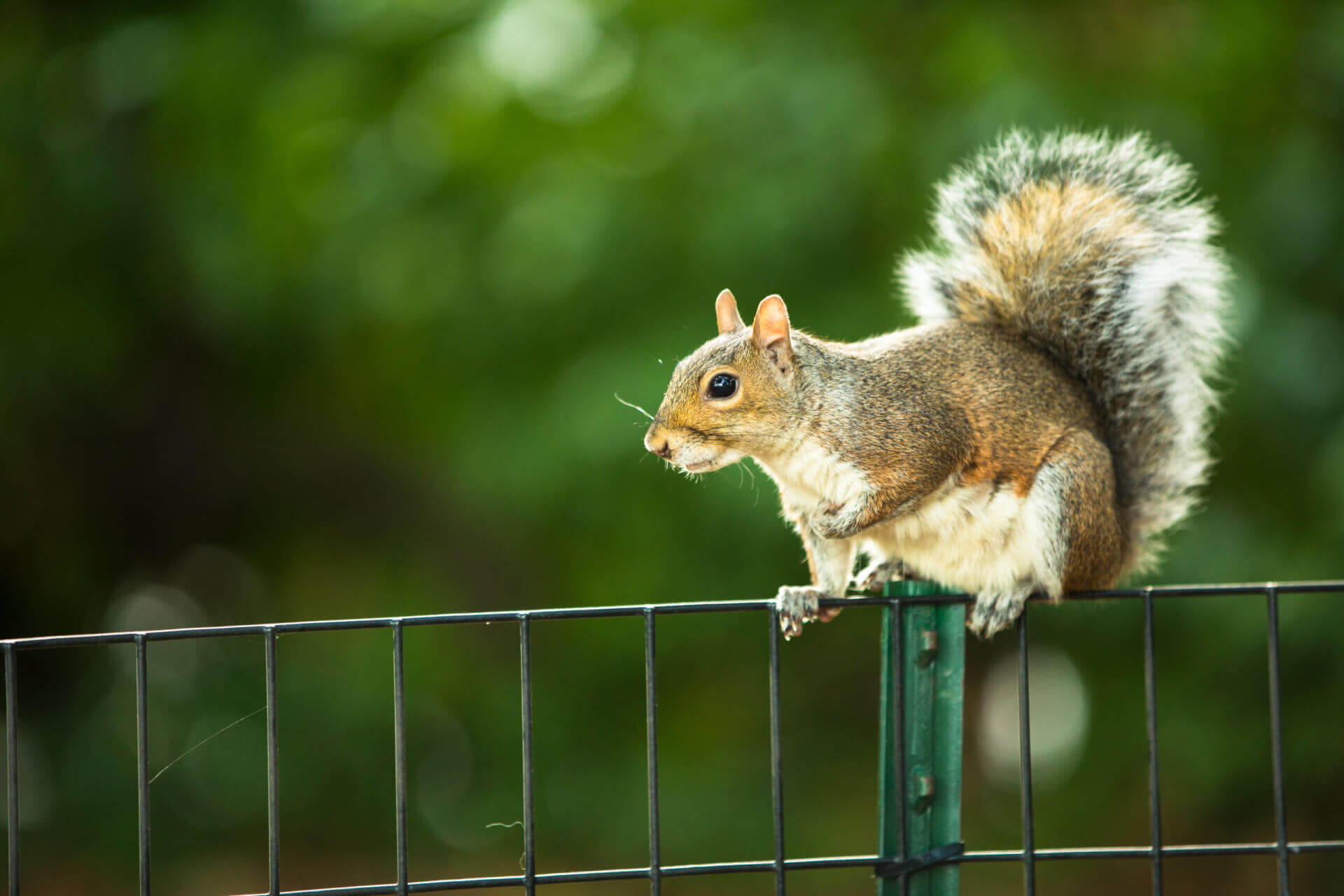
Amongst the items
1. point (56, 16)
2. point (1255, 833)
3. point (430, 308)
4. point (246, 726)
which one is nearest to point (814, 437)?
point (430, 308)

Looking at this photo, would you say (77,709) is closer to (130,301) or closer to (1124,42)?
(130,301)

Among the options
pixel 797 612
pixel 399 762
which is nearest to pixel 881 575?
pixel 797 612

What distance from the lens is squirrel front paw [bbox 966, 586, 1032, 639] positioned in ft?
5.04

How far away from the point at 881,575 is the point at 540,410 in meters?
1.43

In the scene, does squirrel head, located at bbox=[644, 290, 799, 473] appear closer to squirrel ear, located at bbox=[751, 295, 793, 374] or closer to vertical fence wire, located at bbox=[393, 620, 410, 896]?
squirrel ear, located at bbox=[751, 295, 793, 374]

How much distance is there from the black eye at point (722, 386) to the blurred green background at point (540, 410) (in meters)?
1.04

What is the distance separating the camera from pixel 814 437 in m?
1.58

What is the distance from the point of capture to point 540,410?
2.97 metres

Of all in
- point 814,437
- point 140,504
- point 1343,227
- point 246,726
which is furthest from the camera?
point 140,504

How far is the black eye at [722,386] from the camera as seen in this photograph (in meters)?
1.53

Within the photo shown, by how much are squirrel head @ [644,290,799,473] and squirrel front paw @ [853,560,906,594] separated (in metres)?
0.25

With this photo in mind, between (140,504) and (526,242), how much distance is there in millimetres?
1775

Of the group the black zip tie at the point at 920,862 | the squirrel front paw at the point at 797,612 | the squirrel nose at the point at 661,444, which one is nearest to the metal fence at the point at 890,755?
the black zip tie at the point at 920,862

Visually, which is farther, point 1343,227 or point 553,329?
point 553,329
